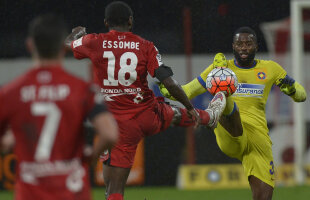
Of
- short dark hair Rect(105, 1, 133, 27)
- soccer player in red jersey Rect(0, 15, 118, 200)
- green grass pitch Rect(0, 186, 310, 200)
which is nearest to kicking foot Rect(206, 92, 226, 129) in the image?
short dark hair Rect(105, 1, 133, 27)

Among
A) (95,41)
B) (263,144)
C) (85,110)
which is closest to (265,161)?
(263,144)

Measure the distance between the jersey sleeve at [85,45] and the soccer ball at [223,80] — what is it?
1.31 meters

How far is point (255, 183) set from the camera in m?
6.86

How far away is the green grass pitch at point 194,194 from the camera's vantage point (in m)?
11.5

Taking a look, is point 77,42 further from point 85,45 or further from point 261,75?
point 261,75

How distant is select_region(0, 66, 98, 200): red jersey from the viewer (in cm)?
355

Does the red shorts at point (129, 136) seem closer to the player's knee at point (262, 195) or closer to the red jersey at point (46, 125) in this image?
the player's knee at point (262, 195)

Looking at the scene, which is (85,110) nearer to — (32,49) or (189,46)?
(32,49)

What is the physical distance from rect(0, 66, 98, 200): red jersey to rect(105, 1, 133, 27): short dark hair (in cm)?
259

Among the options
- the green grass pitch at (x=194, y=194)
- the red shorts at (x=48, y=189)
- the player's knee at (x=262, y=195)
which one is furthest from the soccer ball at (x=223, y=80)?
the green grass pitch at (x=194, y=194)

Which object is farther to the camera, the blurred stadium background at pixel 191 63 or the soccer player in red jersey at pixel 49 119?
the blurred stadium background at pixel 191 63

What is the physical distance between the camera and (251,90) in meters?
7.00

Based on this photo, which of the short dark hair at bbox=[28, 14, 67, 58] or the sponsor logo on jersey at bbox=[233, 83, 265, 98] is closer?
the short dark hair at bbox=[28, 14, 67, 58]

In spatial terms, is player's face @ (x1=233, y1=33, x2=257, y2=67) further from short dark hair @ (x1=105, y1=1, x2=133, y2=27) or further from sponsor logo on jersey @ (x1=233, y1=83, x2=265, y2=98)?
short dark hair @ (x1=105, y1=1, x2=133, y2=27)
